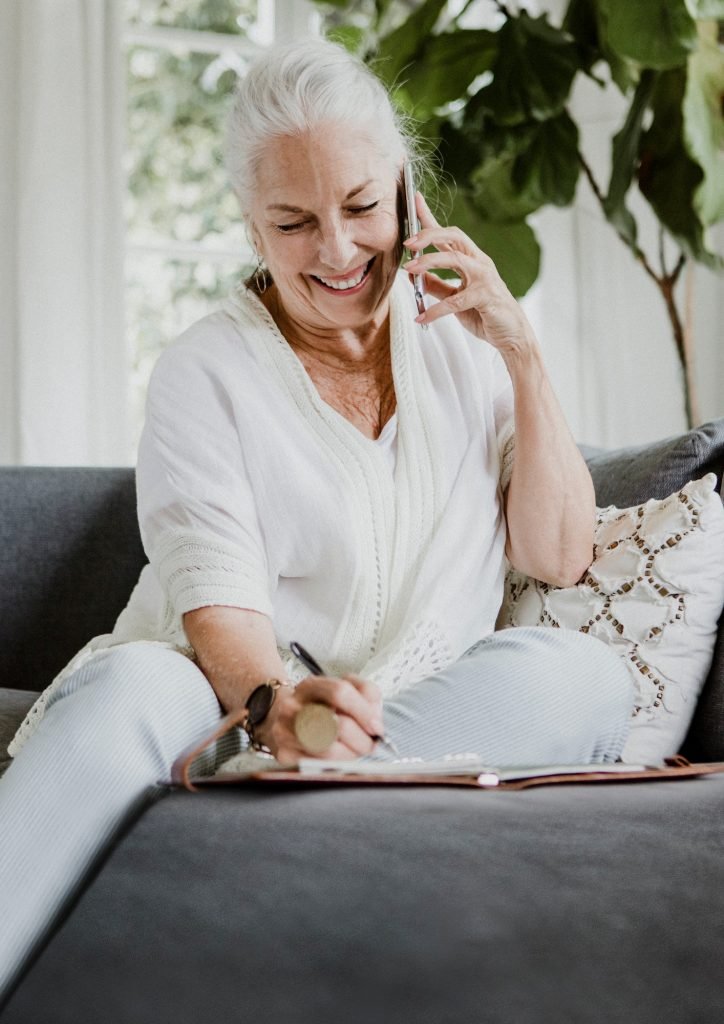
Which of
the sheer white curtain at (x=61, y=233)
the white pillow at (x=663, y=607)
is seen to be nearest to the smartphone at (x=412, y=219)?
the white pillow at (x=663, y=607)

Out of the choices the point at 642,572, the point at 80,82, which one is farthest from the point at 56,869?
the point at 80,82

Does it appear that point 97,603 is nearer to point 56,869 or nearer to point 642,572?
point 642,572

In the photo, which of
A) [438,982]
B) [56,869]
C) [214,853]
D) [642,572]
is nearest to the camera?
[438,982]

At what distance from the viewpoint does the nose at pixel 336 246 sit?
1438 mm

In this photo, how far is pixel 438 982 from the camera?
27.0 inches

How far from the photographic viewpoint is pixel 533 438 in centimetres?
146

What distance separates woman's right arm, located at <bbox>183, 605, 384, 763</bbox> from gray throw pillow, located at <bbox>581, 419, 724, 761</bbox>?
516 millimetres

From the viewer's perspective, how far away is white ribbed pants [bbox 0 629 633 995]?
92cm

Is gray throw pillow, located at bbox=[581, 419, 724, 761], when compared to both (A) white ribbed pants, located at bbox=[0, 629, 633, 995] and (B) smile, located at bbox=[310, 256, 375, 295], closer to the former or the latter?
(A) white ribbed pants, located at bbox=[0, 629, 633, 995]

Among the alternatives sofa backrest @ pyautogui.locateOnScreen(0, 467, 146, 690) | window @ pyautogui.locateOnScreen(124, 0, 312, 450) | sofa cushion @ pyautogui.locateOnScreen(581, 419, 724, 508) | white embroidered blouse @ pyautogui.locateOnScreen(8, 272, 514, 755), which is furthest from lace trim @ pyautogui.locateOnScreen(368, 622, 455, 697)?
window @ pyautogui.locateOnScreen(124, 0, 312, 450)

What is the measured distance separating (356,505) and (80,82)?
6.41ft

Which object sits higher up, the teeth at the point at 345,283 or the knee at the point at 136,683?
the teeth at the point at 345,283

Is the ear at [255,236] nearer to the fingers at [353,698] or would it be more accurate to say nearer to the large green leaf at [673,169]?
the fingers at [353,698]

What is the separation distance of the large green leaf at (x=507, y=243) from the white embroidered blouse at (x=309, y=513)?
4.09 ft
